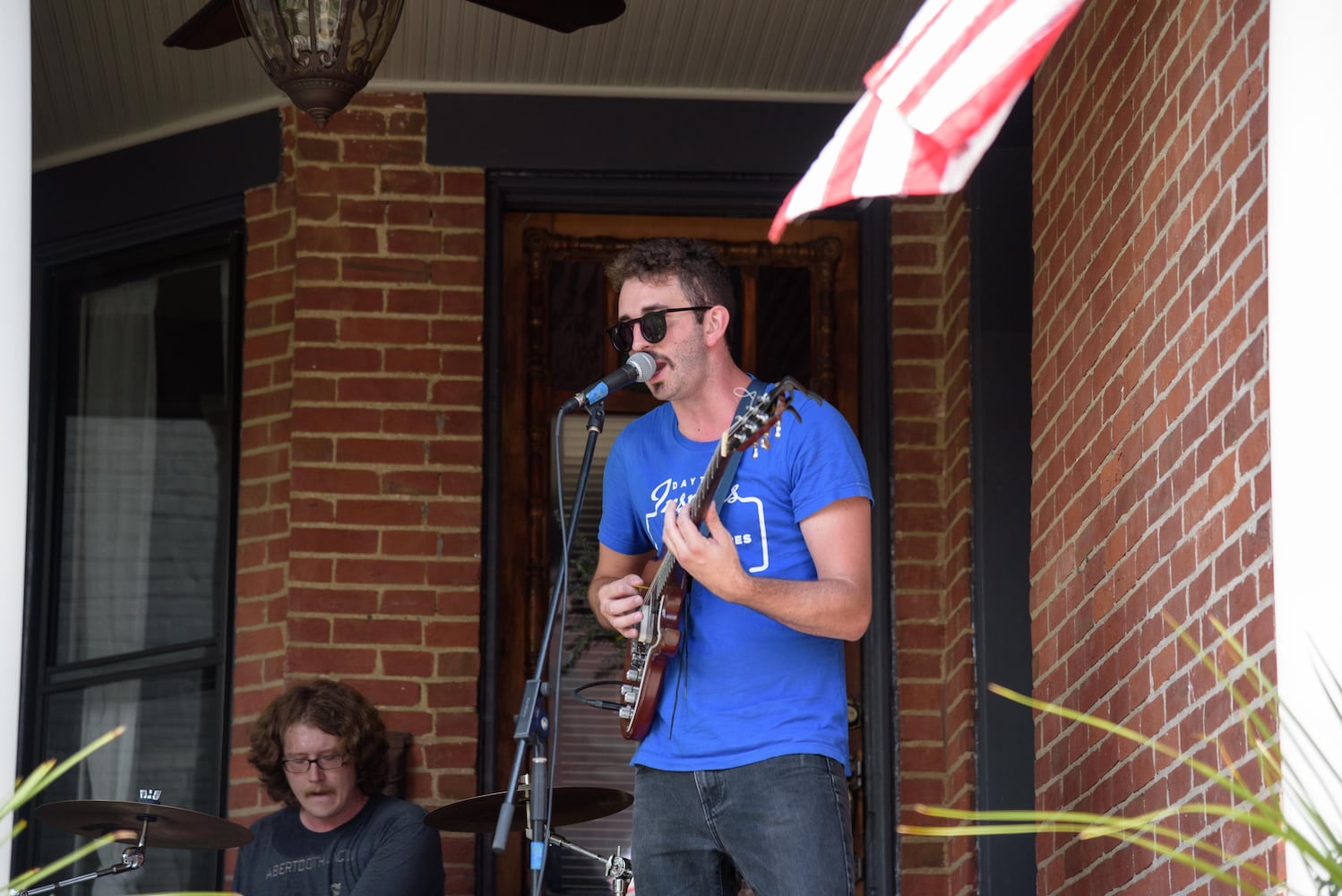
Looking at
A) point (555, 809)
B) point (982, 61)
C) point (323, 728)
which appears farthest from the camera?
point (323, 728)

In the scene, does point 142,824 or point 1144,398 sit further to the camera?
point 142,824

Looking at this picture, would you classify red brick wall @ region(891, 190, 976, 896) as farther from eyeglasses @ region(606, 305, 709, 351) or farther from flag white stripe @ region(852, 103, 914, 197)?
flag white stripe @ region(852, 103, 914, 197)

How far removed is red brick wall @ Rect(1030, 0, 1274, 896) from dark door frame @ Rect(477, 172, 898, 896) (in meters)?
1.06

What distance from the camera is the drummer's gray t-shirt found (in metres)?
4.98

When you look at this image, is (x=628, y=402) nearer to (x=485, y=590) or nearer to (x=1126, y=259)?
(x=485, y=590)

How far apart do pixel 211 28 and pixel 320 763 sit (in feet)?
6.69

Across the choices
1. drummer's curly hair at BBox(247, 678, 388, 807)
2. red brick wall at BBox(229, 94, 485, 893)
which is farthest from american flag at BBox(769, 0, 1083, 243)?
red brick wall at BBox(229, 94, 485, 893)

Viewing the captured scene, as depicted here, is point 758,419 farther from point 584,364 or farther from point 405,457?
point 584,364

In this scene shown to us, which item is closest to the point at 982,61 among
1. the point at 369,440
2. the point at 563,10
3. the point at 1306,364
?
the point at 1306,364

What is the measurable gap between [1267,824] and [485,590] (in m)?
4.12

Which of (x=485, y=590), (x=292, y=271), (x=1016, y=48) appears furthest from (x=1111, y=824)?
(x=292, y=271)

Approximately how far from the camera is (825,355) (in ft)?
19.4

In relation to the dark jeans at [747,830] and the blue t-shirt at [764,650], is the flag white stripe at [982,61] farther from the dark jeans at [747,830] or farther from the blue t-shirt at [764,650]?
the dark jeans at [747,830]

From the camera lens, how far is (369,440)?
5637mm
